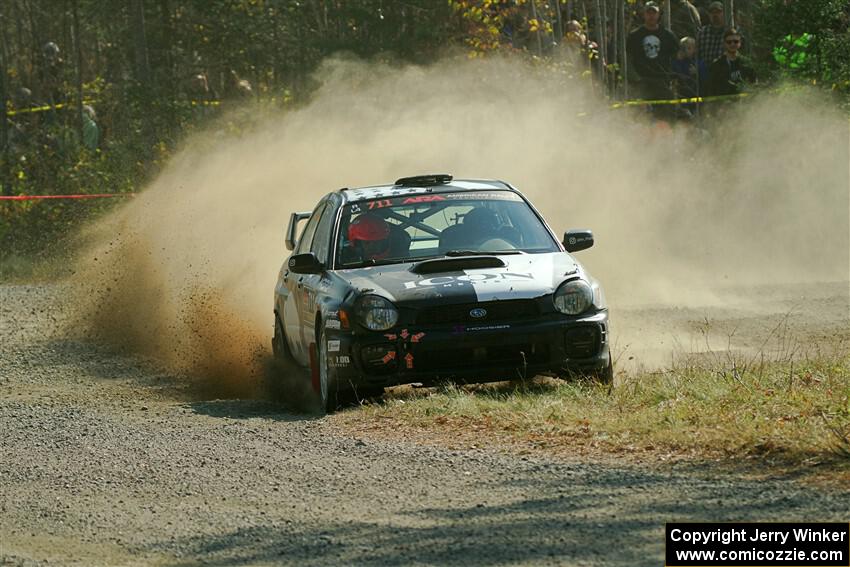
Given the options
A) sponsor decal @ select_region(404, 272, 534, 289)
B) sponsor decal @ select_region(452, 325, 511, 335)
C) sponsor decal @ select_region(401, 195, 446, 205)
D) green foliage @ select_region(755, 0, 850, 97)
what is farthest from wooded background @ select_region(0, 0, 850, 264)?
sponsor decal @ select_region(452, 325, 511, 335)

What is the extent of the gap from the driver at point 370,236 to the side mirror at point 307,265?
0.32 meters

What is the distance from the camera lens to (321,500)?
7.34 m

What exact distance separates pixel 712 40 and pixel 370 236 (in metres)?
14.0

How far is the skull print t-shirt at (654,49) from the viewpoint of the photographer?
2492 cm

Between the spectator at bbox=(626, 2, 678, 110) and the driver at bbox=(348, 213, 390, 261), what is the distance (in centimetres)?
1417

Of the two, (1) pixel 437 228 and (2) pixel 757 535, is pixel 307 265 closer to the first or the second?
(1) pixel 437 228

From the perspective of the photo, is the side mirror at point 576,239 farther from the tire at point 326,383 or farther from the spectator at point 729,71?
the spectator at point 729,71

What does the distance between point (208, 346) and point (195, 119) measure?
16040 mm

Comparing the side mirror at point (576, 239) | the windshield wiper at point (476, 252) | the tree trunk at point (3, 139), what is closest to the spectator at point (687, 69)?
the tree trunk at point (3, 139)

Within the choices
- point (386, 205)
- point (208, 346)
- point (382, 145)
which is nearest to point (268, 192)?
point (382, 145)

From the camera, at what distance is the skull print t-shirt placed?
81.8ft

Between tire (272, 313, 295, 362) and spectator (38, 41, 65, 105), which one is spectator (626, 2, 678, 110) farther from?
tire (272, 313, 295, 362)

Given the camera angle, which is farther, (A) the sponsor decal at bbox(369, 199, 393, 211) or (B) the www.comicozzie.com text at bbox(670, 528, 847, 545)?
(A) the sponsor decal at bbox(369, 199, 393, 211)

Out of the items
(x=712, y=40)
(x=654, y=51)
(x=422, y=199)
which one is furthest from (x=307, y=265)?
(x=654, y=51)
